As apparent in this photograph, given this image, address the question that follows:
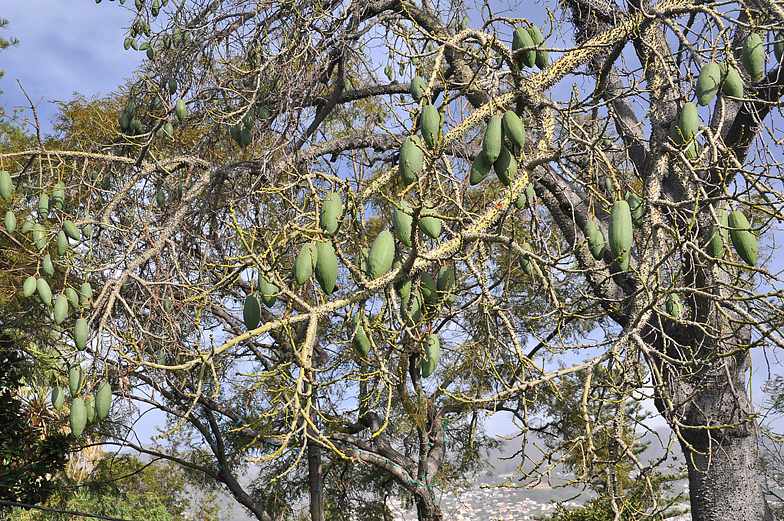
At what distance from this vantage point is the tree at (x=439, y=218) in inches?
61.5

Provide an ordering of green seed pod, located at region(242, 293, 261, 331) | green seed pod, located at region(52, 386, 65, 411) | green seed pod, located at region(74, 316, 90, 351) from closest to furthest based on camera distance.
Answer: green seed pod, located at region(242, 293, 261, 331)
green seed pod, located at region(74, 316, 90, 351)
green seed pod, located at region(52, 386, 65, 411)

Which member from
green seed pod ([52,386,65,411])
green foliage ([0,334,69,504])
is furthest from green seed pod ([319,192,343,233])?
green foliage ([0,334,69,504])

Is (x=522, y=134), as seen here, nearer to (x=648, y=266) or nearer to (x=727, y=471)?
(x=648, y=266)

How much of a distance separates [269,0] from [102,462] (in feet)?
18.0

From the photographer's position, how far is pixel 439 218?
1.45 metres

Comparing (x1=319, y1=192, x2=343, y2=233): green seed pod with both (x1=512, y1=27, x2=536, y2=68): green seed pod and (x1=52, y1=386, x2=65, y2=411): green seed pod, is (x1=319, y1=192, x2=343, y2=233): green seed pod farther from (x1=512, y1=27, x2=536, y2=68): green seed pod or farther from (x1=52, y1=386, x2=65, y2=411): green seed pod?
(x1=52, y1=386, x2=65, y2=411): green seed pod

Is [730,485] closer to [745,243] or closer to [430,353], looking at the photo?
[745,243]

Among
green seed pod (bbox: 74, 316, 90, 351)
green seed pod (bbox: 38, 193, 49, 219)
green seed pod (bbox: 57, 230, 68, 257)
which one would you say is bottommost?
green seed pod (bbox: 74, 316, 90, 351)

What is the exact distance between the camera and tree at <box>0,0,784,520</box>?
1.56m

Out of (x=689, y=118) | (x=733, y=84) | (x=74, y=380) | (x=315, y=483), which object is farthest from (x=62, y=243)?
(x=315, y=483)

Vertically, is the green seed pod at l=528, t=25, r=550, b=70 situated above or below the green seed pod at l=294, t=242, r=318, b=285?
above

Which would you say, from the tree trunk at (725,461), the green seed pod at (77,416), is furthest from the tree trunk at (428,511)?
the green seed pod at (77,416)

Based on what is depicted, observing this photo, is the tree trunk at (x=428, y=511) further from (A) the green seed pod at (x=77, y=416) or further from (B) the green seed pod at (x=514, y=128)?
(B) the green seed pod at (x=514, y=128)

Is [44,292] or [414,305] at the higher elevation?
[44,292]
